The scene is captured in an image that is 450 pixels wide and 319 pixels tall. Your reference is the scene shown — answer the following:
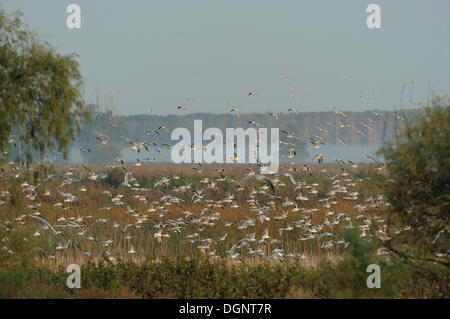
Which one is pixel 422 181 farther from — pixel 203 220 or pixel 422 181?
pixel 203 220

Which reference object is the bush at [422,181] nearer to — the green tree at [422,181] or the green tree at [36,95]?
the green tree at [422,181]

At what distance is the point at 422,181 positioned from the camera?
13.1 metres

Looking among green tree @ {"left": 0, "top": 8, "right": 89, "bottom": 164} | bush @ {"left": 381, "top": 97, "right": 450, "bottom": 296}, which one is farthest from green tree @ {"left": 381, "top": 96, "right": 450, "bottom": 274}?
green tree @ {"left": 0, "top": 8, "right": 89, "bottom": 164}

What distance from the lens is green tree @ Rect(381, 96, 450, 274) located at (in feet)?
42.5

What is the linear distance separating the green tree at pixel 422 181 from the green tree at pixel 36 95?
8958mm

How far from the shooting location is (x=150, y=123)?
351 ft

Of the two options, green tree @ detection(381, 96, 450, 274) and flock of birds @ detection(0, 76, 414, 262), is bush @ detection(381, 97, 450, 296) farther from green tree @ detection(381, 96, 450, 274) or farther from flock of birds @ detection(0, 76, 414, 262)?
flock of birds @ detection(0, 76, 414, 262)

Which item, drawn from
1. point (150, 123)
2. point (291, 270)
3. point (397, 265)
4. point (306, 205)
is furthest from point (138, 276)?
point (150, 123)

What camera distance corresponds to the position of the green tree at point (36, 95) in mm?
14586

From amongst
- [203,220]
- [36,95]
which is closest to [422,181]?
[36,95]

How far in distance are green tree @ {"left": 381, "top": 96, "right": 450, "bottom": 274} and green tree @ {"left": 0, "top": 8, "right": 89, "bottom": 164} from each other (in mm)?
8958

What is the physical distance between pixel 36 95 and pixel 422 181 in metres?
10.9
